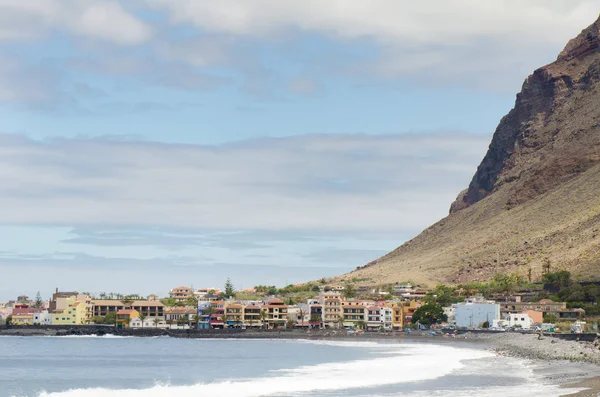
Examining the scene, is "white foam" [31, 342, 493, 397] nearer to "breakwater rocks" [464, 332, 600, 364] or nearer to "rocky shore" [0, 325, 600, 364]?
"breakwater rocks" [464, 332, 600, 364]

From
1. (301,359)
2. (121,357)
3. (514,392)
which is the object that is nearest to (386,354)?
(301,359)

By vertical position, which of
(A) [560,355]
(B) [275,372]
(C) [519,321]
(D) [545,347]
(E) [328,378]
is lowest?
(E) [328,378]

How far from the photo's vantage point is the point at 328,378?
91.5 meters

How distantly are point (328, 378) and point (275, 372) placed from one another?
10.7m

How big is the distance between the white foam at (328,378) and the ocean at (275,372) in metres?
0.08

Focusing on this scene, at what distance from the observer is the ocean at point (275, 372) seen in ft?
264

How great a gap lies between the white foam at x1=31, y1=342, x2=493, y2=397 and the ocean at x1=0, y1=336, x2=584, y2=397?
0.08 m

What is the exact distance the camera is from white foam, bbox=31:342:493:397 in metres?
81.2

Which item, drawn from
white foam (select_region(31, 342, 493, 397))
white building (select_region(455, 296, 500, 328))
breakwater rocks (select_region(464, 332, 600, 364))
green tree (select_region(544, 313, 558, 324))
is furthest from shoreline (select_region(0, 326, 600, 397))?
green tree (select_region(544, 313, 558, 324))

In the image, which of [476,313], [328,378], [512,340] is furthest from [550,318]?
[328,378]

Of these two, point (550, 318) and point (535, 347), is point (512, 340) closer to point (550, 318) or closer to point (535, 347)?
point (535, 347)

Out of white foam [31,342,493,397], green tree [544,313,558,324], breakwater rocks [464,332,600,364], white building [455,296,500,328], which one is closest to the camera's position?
white foam [31,342,493,397]

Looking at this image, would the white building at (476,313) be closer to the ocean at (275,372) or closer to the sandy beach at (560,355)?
the sandy beach at (560,355)

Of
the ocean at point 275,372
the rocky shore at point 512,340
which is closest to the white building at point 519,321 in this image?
the rocky shore at point 512,340
